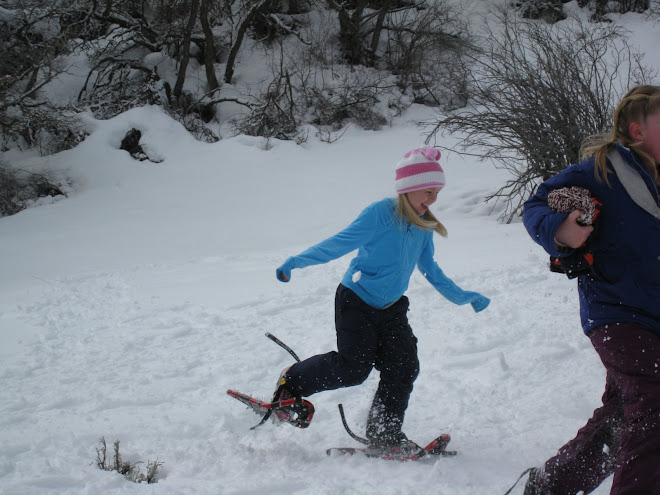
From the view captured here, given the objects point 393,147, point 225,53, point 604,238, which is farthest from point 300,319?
point 225,53

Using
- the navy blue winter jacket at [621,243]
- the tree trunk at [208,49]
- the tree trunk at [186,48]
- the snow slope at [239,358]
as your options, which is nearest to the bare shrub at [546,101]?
the snow slope at [239,358]

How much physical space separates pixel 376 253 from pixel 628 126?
1213mm

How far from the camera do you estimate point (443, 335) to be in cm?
429

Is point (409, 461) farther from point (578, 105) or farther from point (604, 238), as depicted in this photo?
point (578, 105)

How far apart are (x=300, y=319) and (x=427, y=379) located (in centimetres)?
155

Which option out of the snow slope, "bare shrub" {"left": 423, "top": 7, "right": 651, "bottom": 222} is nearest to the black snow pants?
the snow slope

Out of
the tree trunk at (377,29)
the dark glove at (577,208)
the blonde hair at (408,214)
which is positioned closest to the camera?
the dark glove at (577,208)

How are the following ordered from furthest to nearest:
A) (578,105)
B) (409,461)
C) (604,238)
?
(578,105) < (409,461) < (604,238)

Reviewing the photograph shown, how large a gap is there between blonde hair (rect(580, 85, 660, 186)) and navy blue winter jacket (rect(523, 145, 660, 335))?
3cm

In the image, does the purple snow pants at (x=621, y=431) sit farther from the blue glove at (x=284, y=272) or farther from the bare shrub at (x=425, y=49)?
the bare shrub at (x=425, y=49)

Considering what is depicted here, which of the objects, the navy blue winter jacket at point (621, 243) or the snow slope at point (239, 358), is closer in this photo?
the navy blue winter jacket at point (621, 243)

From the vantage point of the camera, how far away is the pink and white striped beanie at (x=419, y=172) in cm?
281

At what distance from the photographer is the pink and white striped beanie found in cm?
281

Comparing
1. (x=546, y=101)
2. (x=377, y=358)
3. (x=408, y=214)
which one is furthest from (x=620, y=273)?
Result: (x=546, y=101)
